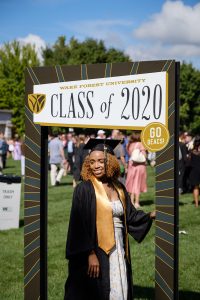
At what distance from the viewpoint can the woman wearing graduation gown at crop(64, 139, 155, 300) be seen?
4695 millimetres

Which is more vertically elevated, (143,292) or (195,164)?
(195,164)

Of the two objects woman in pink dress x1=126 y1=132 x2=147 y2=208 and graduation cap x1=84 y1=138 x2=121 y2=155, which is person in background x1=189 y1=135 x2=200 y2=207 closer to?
woman in pink dress x1=126 y1=132 x2=147 y2=208

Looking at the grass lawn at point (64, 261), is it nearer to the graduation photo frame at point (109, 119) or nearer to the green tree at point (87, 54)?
the graduation photo frame at point (109, 119)

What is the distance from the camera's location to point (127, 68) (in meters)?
4.78

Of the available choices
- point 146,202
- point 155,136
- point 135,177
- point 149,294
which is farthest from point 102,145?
point 146,202

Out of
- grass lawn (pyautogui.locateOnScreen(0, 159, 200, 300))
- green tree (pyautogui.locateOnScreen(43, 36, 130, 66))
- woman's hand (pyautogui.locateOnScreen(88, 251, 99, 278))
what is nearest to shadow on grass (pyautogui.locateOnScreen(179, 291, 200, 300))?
grass lawn (pyautogui.locateOnScreen(0, 159, 200, 300))

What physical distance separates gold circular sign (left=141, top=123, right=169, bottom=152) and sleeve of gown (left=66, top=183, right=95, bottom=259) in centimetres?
65

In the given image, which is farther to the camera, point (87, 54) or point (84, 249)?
point (87, 54)

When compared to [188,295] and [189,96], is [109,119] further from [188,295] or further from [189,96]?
[189,96]

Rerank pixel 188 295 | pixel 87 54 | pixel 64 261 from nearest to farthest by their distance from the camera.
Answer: pixel 188 295, pixel 64 261, pixel 87 54

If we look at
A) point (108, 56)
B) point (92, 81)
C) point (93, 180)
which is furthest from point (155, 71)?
point (108, 56)

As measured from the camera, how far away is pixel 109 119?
493 centimetres

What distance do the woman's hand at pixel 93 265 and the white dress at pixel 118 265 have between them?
142 millimetres

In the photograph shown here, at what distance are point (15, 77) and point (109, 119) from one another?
57.8m
